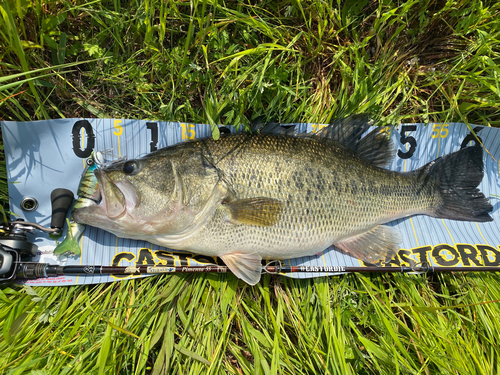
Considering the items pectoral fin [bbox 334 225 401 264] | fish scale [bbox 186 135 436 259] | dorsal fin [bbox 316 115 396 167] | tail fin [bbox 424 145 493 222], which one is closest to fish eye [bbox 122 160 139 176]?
fish scale [bbox 186 135 436 259]

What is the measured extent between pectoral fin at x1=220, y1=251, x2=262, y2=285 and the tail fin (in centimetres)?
176

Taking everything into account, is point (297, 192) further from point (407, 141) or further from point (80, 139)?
point (80, 139)

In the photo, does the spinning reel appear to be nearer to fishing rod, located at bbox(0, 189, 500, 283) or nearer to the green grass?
fishing rod, located at bbox(0, 189, 500, 283)

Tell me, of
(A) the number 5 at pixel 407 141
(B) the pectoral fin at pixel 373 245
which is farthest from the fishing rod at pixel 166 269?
(A) the number 5 at pixel 407 141

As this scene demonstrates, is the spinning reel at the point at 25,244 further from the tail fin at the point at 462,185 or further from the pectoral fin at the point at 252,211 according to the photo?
the tail fin at the point at 462,185

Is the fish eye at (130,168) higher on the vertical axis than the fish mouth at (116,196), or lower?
higher

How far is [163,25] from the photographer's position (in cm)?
199

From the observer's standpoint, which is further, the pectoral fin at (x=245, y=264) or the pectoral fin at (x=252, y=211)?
the pectoral fin at (x=245, y=264)

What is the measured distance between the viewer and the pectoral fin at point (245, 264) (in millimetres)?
2002

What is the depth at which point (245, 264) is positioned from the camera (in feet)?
6.63

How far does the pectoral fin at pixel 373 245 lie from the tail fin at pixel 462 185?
0.57 m

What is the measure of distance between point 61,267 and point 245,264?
4.41 feet

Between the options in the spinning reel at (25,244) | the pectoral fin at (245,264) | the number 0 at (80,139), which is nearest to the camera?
the spinning reel at (25,244)

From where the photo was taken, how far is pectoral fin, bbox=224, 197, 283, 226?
1.88m
